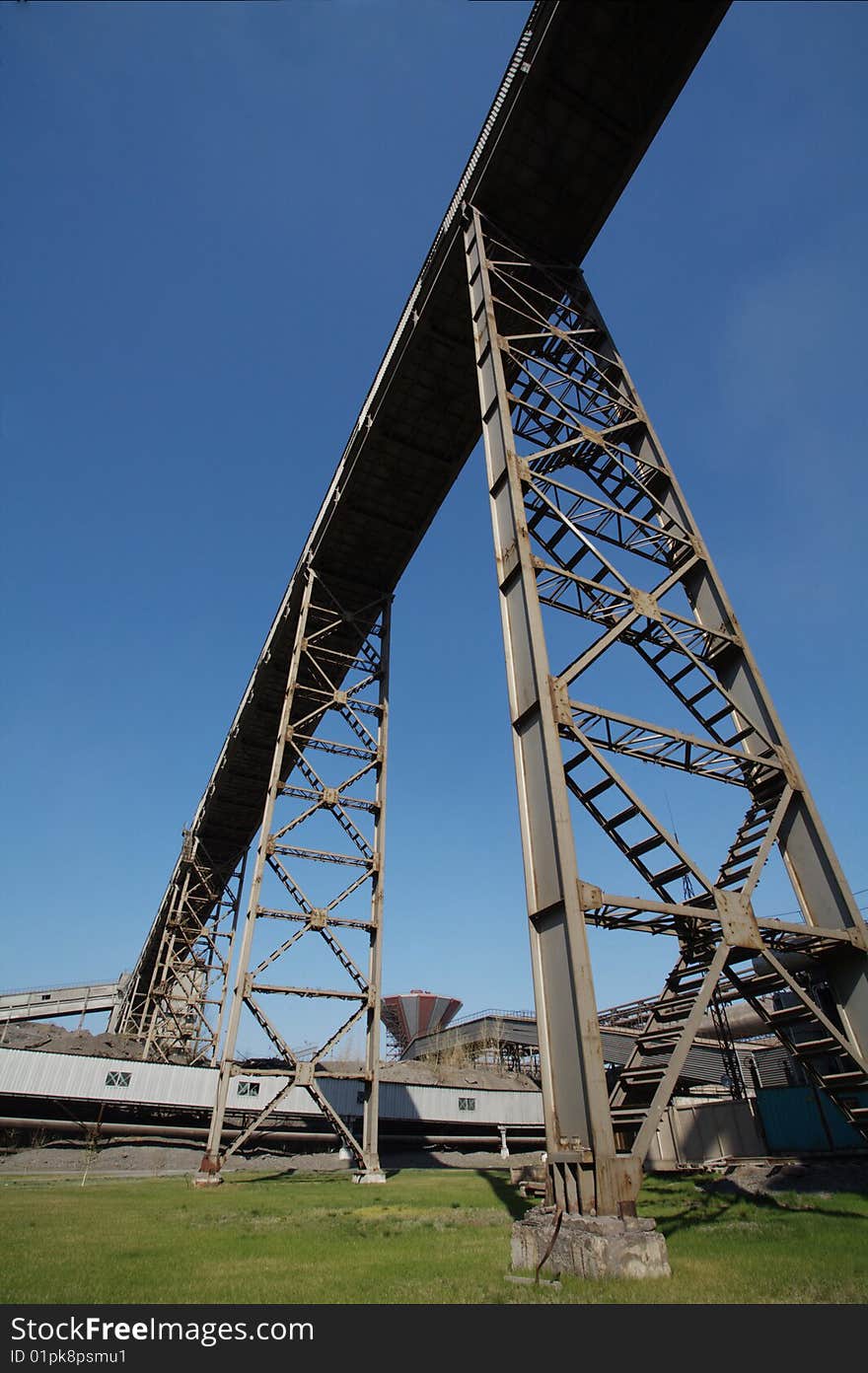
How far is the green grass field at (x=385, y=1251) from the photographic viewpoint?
437 cm

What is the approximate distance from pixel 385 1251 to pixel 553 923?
3.40 metres

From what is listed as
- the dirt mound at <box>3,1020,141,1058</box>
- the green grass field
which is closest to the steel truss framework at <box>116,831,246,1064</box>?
the dirt mound at <box>3,1020,141,1058</box>

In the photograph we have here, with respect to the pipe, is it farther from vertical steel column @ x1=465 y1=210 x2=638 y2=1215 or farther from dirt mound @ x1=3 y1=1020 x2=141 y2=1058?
vertical steel column @ x1=465 y1=210 x2=638 y2=1215

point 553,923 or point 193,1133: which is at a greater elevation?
point 553,923

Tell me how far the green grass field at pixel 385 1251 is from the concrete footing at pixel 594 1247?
0.16 m

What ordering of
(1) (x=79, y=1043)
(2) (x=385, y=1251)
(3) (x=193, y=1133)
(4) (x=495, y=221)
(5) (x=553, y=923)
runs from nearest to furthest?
1. (2) (x=385, y=1251)
2. (5) (x=553, y=923)
3. (4) (x=495, y=221)
4. (3) (x=193, y=1133)
5. (1) (x=79, y=1043)

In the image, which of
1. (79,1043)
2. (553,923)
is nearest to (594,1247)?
(553,923)

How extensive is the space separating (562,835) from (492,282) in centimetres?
1235

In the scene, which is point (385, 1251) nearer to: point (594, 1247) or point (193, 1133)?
point (594, 1247)

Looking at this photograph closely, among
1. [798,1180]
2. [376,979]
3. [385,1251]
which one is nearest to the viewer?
[385,1251]

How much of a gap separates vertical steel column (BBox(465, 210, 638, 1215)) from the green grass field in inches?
30.8

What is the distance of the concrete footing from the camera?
15.4 feet

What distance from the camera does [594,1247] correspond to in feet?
15.8

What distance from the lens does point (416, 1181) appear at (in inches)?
576
